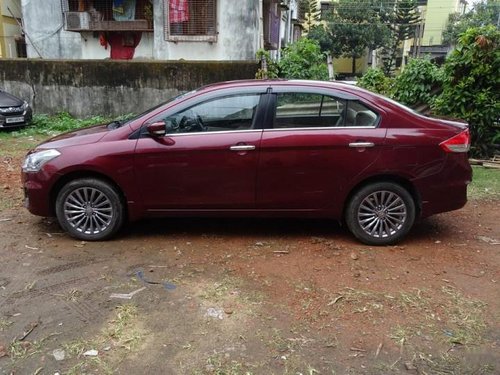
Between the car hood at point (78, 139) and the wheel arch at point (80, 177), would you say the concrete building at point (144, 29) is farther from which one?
the wheel arch at point (80, 177)

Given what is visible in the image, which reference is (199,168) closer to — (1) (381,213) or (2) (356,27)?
(1) (381,213)

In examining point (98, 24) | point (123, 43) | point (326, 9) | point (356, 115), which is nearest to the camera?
point (356, 115)

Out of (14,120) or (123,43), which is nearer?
(14,120)

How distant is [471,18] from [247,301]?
169 feet

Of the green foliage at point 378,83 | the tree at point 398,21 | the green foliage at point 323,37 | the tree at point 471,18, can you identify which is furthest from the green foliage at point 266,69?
the tree at point 471,18

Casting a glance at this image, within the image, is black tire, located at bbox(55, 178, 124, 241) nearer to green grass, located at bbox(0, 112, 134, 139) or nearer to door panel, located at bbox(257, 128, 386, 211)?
door panel, located at bbox(257, 128, 386, 211)

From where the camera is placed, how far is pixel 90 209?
4.79m

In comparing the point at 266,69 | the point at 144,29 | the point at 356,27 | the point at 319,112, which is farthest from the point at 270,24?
the point at 356,27

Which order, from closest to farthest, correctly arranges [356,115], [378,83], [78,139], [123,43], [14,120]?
1. [356,115]
2. [78,139]
3. [378,83]
4. [14,120]
5. [123,43]

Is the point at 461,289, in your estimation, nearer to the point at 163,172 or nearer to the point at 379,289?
the point at 379,289

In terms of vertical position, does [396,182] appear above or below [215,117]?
below

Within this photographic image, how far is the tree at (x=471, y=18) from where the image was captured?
45.6 metres

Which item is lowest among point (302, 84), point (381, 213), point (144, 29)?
point (381, 213)

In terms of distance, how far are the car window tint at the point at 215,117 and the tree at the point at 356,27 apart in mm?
41594
